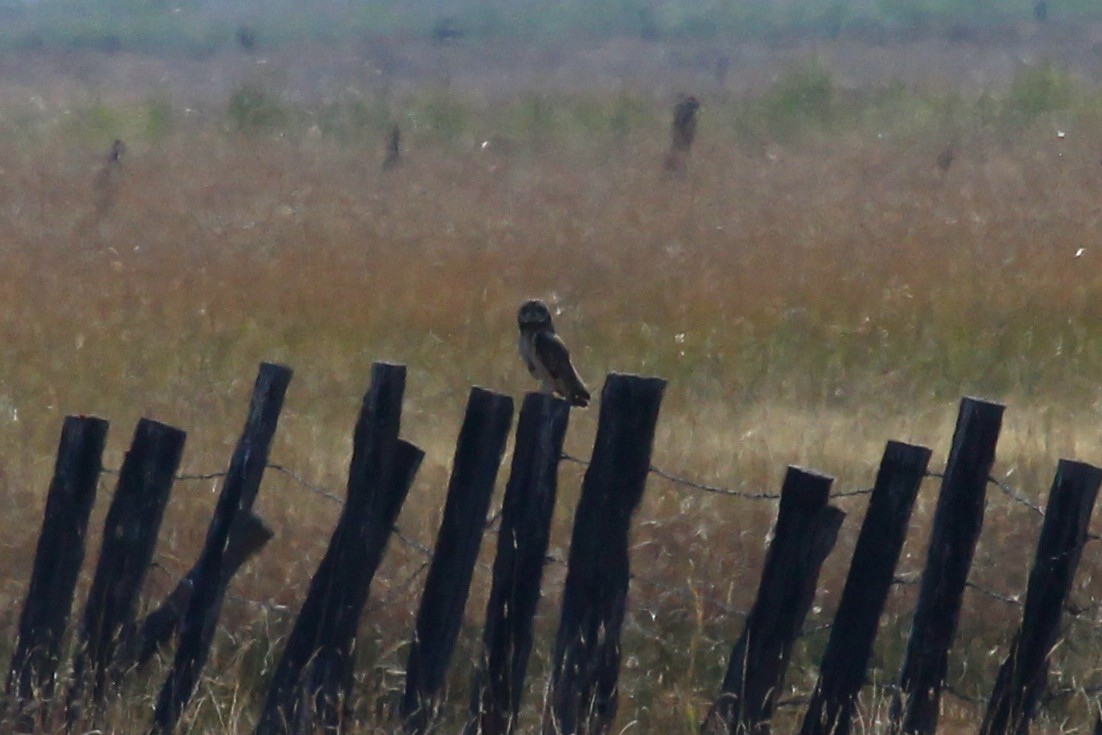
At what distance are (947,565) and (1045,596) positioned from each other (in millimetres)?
264

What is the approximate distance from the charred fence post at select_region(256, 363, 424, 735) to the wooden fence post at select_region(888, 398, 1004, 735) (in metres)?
1.42

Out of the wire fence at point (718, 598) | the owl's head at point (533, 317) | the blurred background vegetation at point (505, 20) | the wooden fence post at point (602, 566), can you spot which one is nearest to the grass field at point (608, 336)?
the wire fence at point (718, 598)

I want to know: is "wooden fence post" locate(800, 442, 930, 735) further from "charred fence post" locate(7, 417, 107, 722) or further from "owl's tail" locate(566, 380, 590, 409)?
"owl's tail" locate(566, 380, 590, 409)

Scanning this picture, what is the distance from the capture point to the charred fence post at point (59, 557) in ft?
17.5

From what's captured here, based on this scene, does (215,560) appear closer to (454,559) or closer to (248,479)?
(248,479)

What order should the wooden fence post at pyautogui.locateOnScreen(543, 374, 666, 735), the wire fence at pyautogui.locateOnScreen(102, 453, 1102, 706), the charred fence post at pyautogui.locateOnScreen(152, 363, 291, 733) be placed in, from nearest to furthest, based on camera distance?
the wooden fence post at pyautogui.locateOnScreen(543, 374, 666, 735) < the wire fence at pyautogui.locateOnScreen(102, 453, 1102, 706) < the charred fence post at pyautogui.locateOnScreen(152, 363, 291, 733)

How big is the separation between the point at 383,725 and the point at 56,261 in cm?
1133

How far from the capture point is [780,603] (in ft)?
15.8

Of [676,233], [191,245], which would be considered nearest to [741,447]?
[676,233]

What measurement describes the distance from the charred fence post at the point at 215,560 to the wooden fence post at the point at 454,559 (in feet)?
1.84

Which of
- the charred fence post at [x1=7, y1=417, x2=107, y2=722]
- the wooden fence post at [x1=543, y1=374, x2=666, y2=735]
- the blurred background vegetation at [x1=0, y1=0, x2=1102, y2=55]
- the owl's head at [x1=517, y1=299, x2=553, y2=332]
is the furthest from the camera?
the blurred background vegetation at [x1=0, y1=0, x2=1102, y2=55]

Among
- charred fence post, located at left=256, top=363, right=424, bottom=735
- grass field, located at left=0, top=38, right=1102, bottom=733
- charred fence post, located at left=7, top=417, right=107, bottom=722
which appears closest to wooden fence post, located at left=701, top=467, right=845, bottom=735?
grass field, located at left=0, top=38, right=1102, bottom=733

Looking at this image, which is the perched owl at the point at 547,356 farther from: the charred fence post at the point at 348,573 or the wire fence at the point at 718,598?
the charred fence post at the point at 348,573

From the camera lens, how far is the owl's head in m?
7.08
